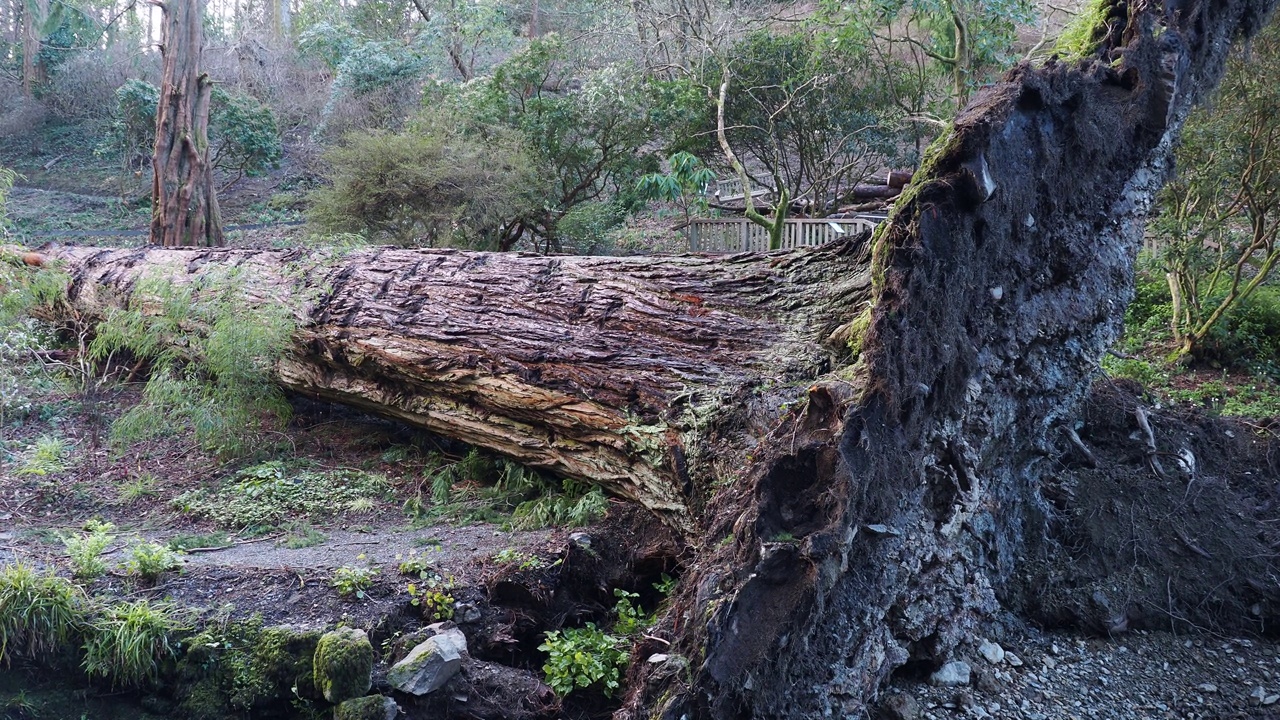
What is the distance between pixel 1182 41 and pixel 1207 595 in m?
2.83

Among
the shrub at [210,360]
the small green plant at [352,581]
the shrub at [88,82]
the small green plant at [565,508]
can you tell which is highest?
the shrub at [88,82]

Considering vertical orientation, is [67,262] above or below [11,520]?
above

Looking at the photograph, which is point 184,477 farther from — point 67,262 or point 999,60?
point 999,60

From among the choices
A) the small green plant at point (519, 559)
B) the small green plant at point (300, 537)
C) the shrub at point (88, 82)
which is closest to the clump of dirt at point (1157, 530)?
the small green plant at point (519, 559)

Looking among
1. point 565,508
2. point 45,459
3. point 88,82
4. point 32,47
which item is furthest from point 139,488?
point 32,47

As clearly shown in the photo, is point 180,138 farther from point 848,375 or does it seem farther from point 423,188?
point 848,375

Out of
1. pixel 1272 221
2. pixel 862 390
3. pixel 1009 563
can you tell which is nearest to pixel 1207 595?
pixel 1009 563

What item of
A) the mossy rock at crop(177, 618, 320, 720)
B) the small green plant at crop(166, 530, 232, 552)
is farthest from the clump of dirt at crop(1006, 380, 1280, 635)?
the small green plant at crop(166, 530, 232, 552)

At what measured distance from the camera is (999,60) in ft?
34.6

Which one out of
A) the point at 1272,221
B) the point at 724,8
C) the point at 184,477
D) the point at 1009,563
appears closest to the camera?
the point at 1009,563

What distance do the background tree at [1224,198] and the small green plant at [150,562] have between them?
8492mm

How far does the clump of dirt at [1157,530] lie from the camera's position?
3.94m

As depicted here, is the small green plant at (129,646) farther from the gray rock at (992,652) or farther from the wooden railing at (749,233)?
the wooden railing at (749,233)

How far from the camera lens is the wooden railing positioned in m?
10.1
